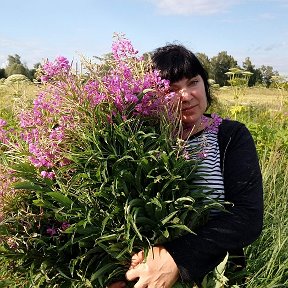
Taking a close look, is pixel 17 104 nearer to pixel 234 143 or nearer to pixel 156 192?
pixel 156 192

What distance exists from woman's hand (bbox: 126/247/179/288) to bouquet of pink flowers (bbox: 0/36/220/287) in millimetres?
46

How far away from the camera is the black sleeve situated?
1.84 metres

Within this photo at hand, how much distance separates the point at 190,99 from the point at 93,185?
0.79m

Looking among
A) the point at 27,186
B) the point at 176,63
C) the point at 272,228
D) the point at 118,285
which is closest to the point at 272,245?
the point at 272,228

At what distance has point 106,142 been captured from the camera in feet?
5.49

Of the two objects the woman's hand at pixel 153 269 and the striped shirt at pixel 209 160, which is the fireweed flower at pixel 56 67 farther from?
the woman's hand at pixel 153 269

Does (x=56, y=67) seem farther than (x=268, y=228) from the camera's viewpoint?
No

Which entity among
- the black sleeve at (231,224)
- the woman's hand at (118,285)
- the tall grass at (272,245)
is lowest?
the tall grass at (272,245)

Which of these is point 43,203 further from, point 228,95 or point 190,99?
point 228,95

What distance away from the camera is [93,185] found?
67.1 inches

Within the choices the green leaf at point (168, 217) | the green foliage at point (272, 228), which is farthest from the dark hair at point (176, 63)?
the green foliage at point (272, 228)

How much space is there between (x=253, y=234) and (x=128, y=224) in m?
0.69

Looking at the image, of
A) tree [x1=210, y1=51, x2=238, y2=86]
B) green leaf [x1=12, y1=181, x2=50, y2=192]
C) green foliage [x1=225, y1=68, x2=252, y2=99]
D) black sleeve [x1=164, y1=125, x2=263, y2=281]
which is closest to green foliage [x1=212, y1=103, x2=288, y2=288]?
black sleeve [x1=164, y1=125, x2=263, y2=281]

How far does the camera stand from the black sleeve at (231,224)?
1839 mm
